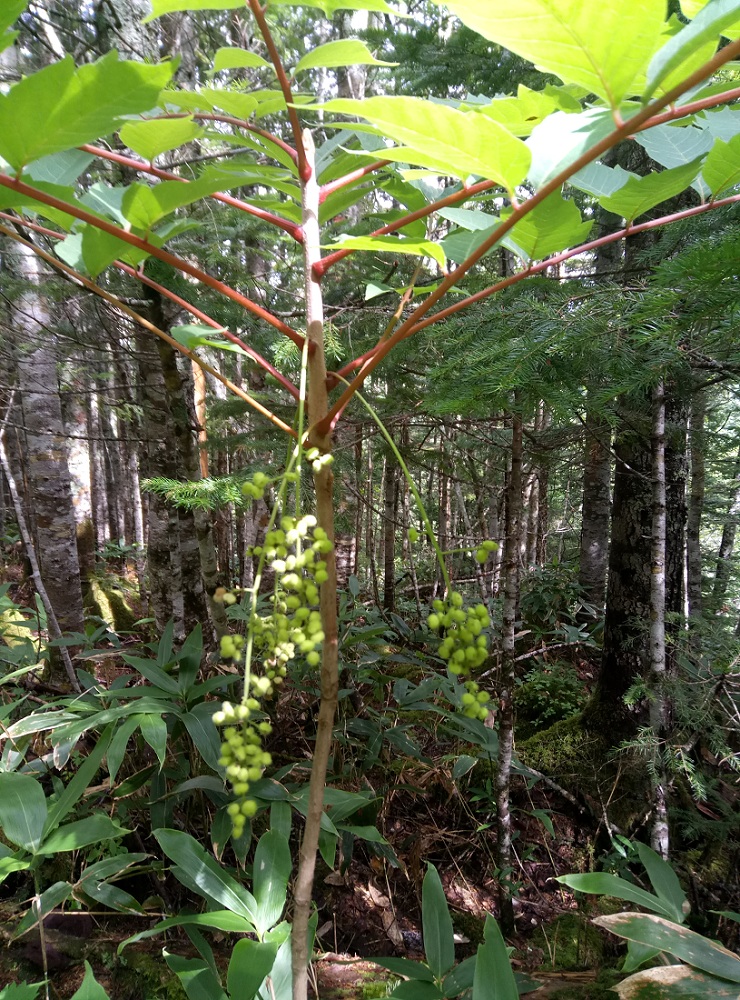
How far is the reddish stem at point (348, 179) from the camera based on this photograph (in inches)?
34.7

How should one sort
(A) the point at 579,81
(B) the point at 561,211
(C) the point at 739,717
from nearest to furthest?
(A) the point at 579,81, (B) the point at 561,211, (C) the point at 739,717

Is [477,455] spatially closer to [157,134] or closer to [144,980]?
[144,980]

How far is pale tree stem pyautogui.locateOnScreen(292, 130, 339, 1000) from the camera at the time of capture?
2.45ft

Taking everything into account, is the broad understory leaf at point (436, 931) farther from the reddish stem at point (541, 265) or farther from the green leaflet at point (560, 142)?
the green leaflet at point (560, 142)

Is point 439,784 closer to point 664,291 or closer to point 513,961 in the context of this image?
point 513,961

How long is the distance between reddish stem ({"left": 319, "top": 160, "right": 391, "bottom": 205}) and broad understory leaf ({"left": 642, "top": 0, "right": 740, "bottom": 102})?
51 centimetres

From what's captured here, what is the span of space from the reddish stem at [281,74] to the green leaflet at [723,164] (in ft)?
2.02

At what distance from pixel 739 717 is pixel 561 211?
2638mm

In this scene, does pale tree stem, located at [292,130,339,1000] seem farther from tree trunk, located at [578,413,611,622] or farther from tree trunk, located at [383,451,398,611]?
tree trunk, located at [578,413,611,622]

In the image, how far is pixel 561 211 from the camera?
72 cm

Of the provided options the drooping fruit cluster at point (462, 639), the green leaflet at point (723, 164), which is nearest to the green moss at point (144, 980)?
the drooping fruit cluster at point (462, 639)

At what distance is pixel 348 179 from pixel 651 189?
499 mm

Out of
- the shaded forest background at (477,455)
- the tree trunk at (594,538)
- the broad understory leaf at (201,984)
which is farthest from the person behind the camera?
the tree trunk at (594,538)

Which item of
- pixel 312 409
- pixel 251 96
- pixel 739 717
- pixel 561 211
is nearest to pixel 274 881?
pixel 312 409
